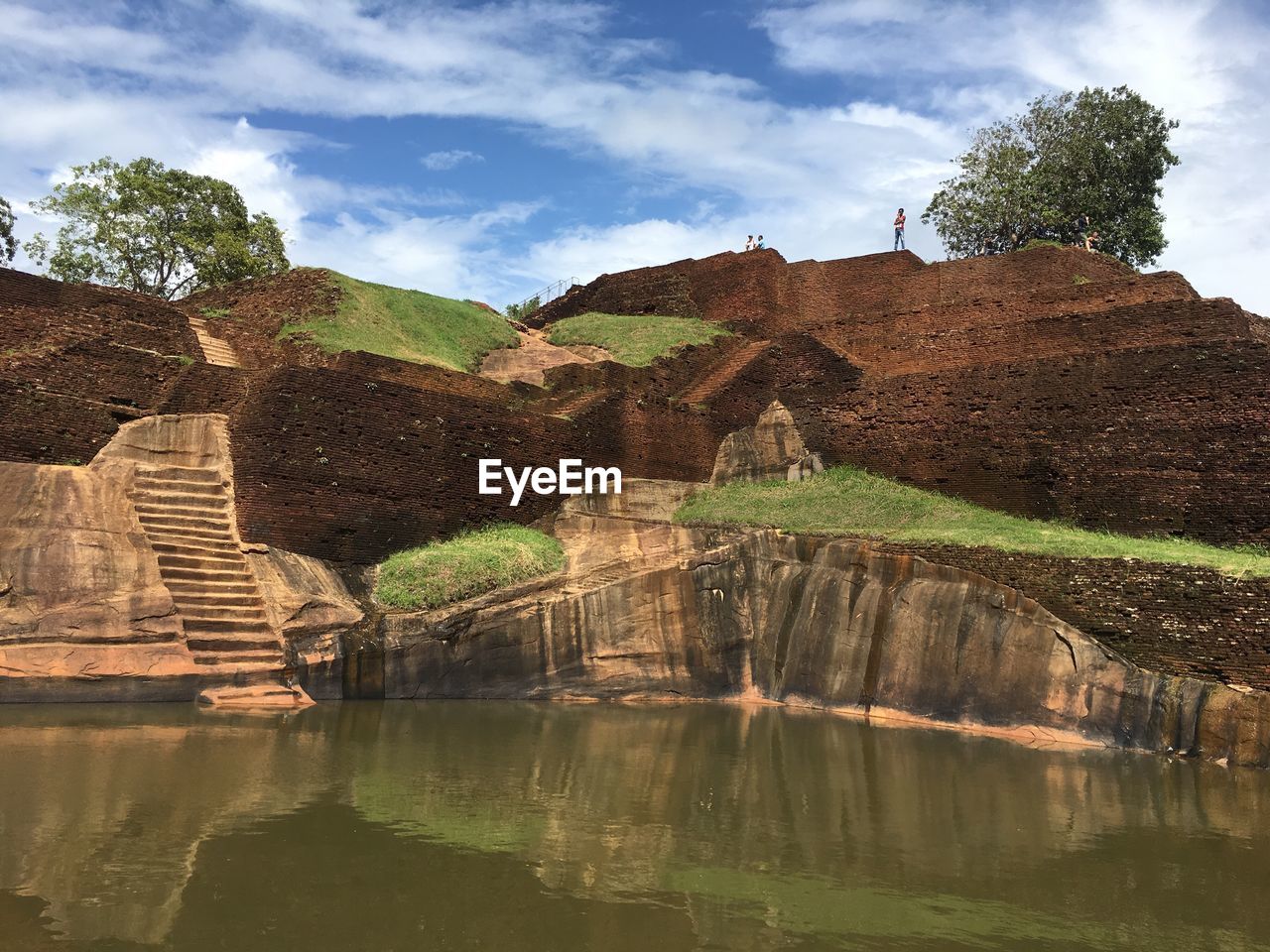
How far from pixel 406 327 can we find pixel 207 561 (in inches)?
367

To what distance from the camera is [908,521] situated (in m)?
16.2

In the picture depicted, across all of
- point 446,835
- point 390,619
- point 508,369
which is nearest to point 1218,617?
point 446,835

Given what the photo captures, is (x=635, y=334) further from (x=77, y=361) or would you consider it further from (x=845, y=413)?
(x=77, y=361)

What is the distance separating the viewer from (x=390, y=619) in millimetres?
13570

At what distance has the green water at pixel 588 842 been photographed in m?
5.45

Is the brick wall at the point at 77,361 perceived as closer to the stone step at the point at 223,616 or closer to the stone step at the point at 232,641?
the stone step at the point at 223,616

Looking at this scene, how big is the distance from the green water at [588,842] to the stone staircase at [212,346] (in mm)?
8089

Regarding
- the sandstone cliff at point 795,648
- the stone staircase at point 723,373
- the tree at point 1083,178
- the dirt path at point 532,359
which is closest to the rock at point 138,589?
the sandstone cliff at point 795,648

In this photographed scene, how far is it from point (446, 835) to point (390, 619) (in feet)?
22.6

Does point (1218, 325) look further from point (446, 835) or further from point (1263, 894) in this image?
point (446, 835)

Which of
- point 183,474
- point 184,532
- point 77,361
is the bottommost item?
point 184,532

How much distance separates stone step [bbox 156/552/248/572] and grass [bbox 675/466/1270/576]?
288 inches

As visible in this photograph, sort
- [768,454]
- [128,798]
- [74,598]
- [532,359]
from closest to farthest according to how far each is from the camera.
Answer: [128,798]
[74,598]
[768,454]
[532,359]

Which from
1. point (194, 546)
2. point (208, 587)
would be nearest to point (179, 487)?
point (194, 546)
